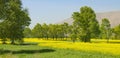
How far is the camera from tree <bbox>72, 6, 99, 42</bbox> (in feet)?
305

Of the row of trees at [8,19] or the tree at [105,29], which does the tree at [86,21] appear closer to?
the tree at [105,29]

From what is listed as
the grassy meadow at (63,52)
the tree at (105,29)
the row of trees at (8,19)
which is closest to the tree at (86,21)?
the tree at (105,29)

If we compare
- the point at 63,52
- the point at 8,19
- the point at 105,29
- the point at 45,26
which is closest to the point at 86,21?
the point at 105,29

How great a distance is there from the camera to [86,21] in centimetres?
9488

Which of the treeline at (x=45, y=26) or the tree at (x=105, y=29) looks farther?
the tree at (x=105, y=29)

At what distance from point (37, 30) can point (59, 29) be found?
1733cm

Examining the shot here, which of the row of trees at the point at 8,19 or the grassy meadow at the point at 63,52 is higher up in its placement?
the row of trees at the point at 8,19

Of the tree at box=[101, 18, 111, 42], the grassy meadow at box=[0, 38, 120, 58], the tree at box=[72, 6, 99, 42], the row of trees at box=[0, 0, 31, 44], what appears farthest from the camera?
the tree at box=[101, 18, 111, 42]

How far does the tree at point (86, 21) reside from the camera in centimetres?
9288

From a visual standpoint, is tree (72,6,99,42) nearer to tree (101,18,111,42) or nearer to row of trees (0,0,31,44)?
tree (101,18,111,42)

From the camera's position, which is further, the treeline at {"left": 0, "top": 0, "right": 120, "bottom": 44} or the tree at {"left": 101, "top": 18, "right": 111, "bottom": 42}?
the tree at {"left": 101, "top": 18, "right": 111, "bottom": 42}

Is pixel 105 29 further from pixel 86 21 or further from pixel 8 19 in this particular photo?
pixel 8 19

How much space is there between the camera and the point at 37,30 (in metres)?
167

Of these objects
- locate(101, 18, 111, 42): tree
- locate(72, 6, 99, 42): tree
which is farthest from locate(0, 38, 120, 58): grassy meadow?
locate(101, 18, 111, 42): tree
